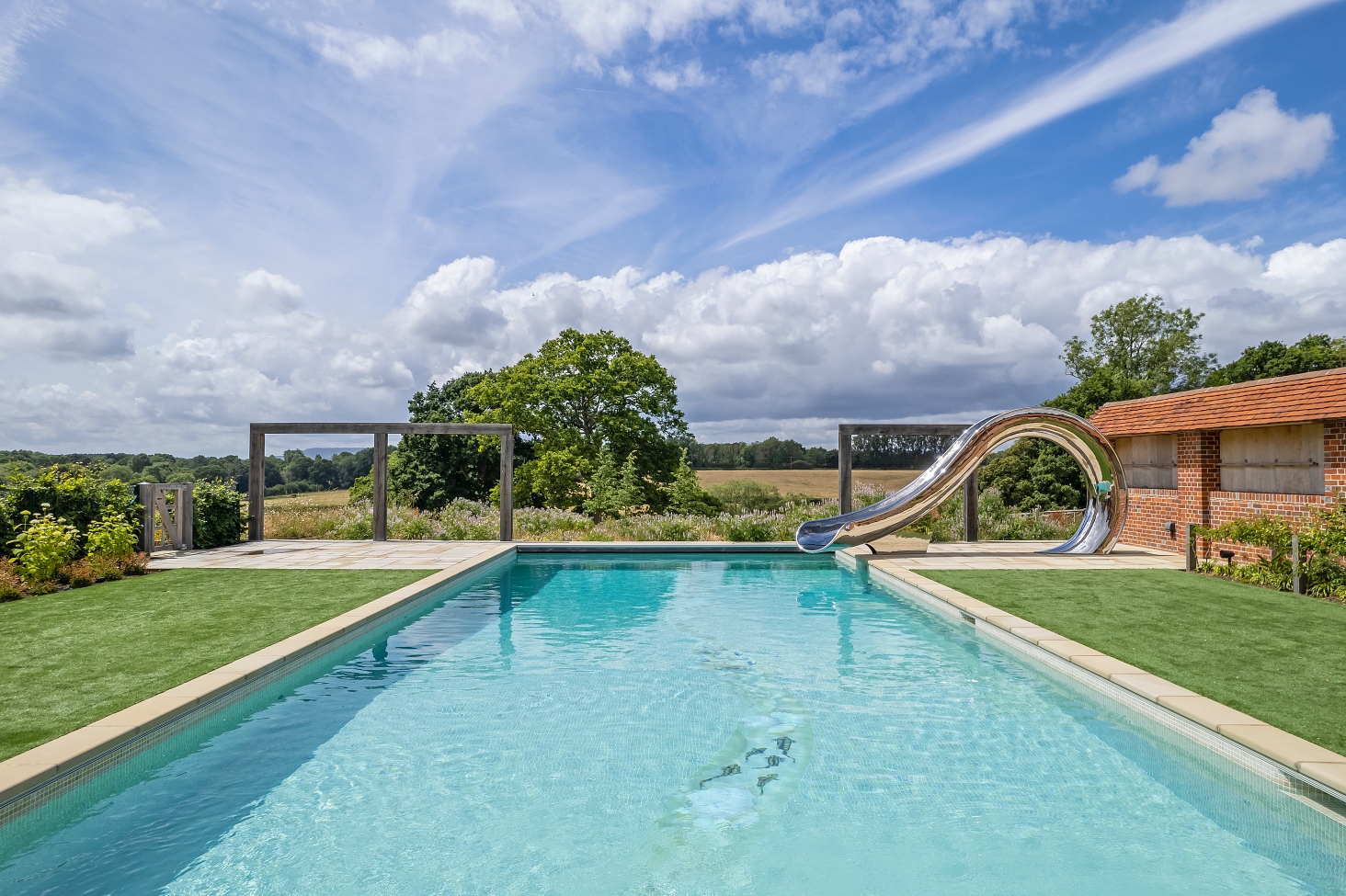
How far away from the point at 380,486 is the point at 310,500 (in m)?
3.72

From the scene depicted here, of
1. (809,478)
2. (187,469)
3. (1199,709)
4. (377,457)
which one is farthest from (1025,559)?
(187,469)

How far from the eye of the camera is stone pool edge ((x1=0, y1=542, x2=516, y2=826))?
3.12m

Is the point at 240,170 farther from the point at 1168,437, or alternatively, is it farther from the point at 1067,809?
the point at 1168,437

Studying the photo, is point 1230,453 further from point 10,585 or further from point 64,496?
point 64,496

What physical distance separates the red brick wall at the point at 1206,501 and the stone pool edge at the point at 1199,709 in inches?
230

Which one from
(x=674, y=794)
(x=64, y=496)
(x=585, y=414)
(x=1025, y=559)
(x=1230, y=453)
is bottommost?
(x=674, y=794)

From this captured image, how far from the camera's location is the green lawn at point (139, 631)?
4.09m

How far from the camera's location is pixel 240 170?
1130 centimetres

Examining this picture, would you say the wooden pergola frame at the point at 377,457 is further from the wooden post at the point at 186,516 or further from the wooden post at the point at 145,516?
the wooden post at the point at 145,516

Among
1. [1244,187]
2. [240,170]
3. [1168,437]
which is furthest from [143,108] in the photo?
[1244,187]

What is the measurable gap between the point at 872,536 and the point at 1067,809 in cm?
854

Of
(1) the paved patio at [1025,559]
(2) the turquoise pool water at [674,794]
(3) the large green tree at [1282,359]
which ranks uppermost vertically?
(3) the large green tree at [1282,359]

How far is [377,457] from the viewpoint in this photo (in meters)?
14.3

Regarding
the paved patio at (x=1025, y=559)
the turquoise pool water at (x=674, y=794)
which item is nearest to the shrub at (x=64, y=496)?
the turquoise pool water at (x=674, y=794)
